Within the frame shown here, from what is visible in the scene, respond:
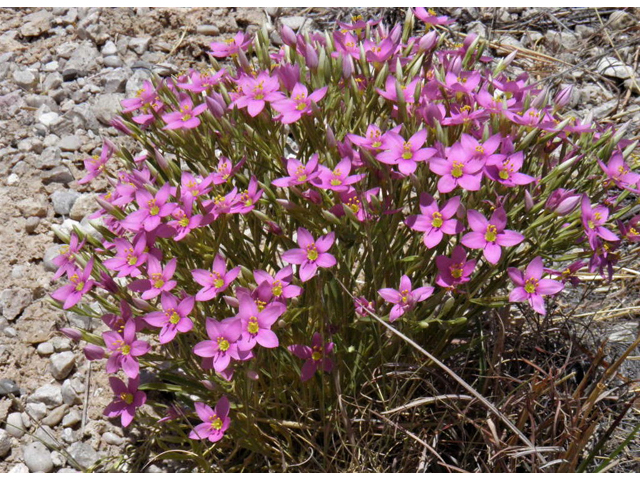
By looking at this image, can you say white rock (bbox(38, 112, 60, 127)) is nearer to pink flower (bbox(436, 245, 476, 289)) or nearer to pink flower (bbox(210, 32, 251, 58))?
pink flower (bbox(210, 32, 251, 58))

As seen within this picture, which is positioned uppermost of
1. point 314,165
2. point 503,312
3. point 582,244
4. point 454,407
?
point 314,165

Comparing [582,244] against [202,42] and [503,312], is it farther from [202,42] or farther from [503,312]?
[202,42]

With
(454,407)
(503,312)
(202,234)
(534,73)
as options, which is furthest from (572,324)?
(534,73)

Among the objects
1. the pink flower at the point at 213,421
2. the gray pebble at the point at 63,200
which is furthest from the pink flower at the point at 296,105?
the gray pebble at the point at 63,200

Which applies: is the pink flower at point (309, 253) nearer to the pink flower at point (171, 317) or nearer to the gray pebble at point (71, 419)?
the pink flower at point (171, 317)

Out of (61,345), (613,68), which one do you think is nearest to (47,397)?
(61,345)

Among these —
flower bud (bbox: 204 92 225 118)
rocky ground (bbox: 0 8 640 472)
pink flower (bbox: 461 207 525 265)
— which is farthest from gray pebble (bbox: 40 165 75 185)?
pink flower (bbox: 461 207 525 265)
